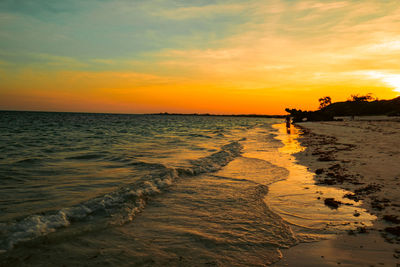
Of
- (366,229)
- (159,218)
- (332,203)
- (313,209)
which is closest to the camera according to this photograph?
(366,229)

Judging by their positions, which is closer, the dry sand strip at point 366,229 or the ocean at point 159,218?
the dry sand strip at point 366,229

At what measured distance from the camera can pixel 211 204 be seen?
6.25 m

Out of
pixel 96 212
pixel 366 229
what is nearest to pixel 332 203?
pixel 366 229

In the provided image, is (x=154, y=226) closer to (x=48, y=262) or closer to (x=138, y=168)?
(x=48, y=262)

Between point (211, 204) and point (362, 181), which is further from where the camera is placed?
point (362, 181)

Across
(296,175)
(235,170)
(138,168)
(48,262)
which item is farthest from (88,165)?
(296,175)

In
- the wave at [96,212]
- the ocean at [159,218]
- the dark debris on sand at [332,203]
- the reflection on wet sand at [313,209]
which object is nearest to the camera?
the ocean at [159,218]

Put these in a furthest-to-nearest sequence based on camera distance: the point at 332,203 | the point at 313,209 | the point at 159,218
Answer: the point at 332,203, the point at 313,209, the point at 159,218

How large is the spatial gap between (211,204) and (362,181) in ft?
16.1

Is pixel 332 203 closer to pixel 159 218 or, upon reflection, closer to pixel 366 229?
pixel 366 229

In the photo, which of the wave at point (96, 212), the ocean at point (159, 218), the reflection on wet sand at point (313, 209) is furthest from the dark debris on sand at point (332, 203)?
the wave at point (96, 212)

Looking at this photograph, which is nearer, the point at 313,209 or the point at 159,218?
the point at 159,218

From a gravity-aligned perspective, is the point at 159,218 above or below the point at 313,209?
below

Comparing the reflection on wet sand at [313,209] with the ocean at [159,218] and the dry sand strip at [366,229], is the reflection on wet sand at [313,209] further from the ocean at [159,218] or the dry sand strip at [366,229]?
the dry sand strip at [366,229]
